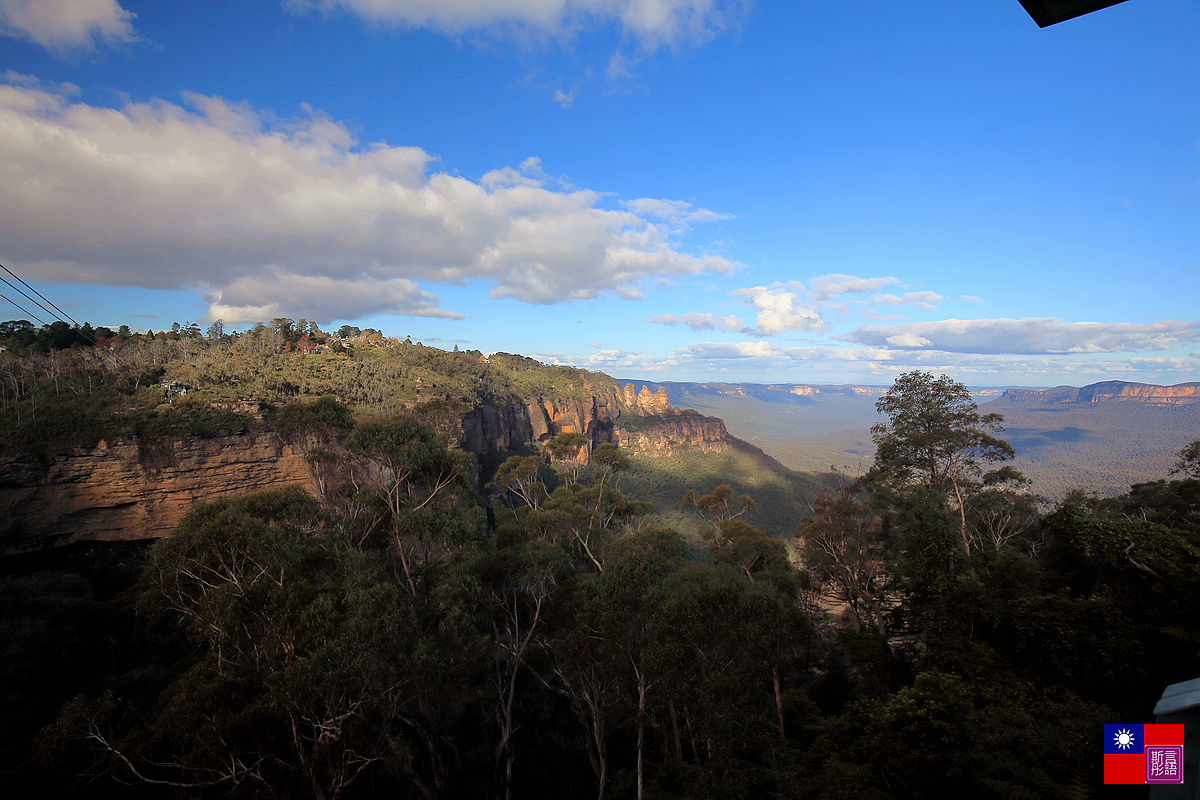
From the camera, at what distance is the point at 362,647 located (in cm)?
1086

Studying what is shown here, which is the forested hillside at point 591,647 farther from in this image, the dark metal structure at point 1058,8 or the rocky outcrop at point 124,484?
the rocky outcrop at point 124,484

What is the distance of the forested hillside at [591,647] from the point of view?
30.1 ft

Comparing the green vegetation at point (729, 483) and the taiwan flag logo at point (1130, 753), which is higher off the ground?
the taiwan flag logo at point (1130, 753)

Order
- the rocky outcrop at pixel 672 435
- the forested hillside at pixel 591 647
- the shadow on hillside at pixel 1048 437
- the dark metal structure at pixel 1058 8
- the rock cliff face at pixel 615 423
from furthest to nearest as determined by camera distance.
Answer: the shadow on hillside at pixel 1048 437 < the rocky outcrop at pixel 672 435 < the rock cliff face at pixel 615 423 < the forested hillside at pixel 591 647 < the dark metal structure at pixel 1058 8

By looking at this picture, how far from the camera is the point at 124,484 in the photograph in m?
33.5

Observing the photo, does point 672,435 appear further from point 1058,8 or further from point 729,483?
point 1058,8

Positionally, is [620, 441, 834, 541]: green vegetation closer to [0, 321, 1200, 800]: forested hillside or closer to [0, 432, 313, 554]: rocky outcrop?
[0, 321, 1200, 800]: forested hillside

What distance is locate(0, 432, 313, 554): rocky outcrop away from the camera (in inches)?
1206

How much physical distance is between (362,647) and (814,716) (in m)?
14.8

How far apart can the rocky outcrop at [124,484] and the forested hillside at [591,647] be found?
40.9 ft

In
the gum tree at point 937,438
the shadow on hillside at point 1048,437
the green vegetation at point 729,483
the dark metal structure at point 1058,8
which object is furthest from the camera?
the shadow on hillside at point 1048,437

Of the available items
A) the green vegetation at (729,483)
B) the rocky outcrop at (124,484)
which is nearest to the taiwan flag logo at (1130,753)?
the rocky outcrop at (124,484)

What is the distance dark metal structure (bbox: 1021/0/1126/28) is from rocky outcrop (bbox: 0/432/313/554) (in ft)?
115

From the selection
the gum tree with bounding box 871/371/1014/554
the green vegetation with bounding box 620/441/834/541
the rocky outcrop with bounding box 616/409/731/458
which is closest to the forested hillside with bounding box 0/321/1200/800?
the gum tree with bounding box 871/371/1014/554
